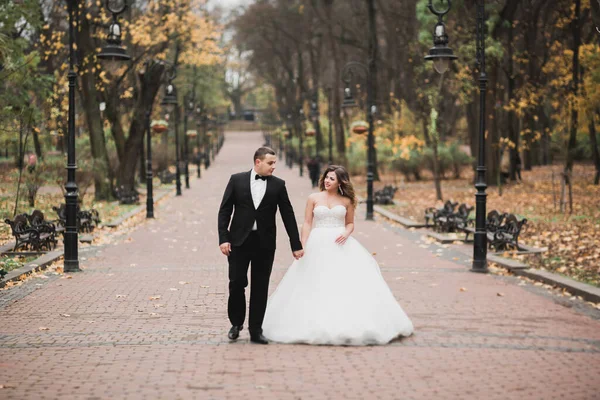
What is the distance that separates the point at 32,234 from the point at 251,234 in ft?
32.6

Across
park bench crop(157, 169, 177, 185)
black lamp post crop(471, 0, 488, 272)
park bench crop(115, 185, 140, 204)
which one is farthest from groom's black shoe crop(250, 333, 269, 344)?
park bench crop(157, 169, 177, 185)

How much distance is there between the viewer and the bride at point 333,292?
8562 millimetres

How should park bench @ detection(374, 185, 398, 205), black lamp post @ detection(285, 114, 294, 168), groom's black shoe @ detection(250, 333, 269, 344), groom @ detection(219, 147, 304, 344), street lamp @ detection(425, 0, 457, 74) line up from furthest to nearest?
black lamp post @ detection(285, 114, 294, 168)
park bench @ detection(374, 185, 398, 205)
street lamp @ detection(425, 0, 457, 74)
groom's black shoe @ detection(250, 333, 269, 344)
groom @ detection(219, 147, 304, 344)

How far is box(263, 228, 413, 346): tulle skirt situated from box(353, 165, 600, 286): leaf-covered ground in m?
5.05

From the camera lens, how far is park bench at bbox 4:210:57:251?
17125 mm

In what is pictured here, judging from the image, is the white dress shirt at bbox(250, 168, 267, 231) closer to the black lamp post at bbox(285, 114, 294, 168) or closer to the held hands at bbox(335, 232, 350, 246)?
the held hands at bbox(335, 232, 350, 246)

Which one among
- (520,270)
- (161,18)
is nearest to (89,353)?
(520,270)

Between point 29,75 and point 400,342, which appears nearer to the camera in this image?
point 400,342

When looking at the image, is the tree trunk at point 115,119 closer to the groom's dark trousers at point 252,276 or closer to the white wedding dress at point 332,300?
the white wedding dress at point 332,300

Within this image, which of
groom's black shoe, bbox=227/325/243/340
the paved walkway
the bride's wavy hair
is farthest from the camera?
the bride's wavy hair

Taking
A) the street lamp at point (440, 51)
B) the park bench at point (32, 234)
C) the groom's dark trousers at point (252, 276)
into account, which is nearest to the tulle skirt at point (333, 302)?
the groom's dark trousers at point (252, 276)

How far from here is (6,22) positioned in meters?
26.3

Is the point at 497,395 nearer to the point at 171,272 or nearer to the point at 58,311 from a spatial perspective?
the point at 58,311

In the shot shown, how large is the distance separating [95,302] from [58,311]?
78 centimetres
